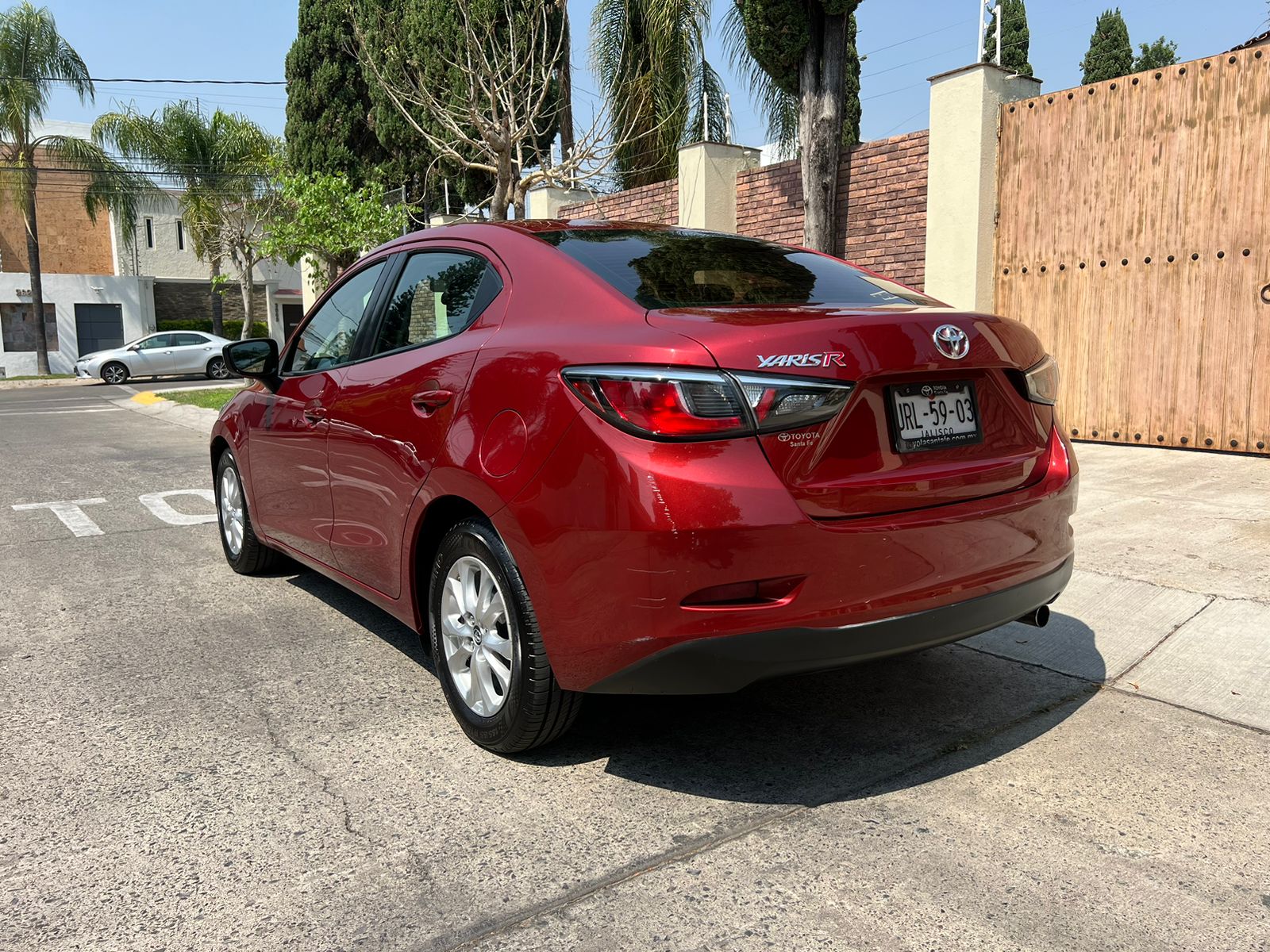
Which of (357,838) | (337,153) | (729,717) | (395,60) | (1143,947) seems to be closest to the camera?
(1143,947)

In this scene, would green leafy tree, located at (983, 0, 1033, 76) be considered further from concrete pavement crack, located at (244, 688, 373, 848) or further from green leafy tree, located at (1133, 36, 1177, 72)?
concrete pavement crack, located at (244, 688, 373, 848)

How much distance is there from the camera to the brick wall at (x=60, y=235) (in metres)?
39.7

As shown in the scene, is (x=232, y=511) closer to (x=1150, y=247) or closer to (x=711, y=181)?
(x=1150, y=247)

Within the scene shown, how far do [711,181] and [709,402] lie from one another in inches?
372

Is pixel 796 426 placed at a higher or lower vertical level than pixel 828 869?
higher

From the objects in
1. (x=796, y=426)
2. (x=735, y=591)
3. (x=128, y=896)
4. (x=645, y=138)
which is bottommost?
(x=128, y=896)

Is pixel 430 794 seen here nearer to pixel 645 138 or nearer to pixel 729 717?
pixel 729 717

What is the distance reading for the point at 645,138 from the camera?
17781 millimetres

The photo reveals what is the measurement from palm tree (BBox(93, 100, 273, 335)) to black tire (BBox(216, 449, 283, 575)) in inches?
1159

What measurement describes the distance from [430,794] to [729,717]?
107cm

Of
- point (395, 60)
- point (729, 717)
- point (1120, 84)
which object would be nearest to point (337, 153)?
point (395, 60)

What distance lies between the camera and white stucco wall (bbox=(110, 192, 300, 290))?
4041cm

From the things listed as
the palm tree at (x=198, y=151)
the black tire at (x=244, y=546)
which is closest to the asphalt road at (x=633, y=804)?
the black tire at (x=244, y=546)

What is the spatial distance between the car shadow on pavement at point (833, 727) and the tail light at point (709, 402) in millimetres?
725
